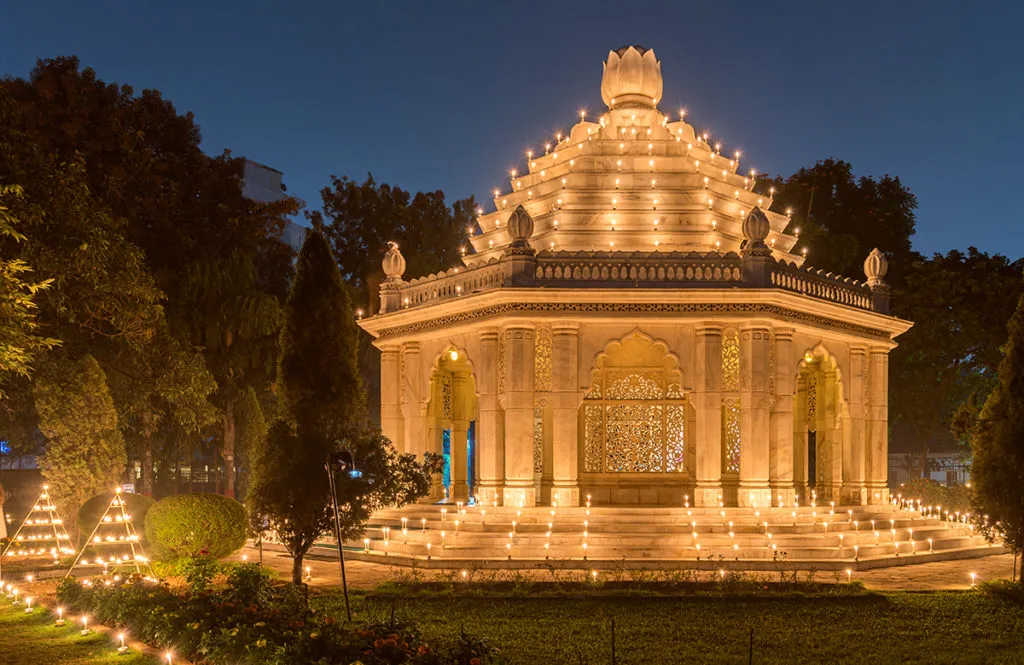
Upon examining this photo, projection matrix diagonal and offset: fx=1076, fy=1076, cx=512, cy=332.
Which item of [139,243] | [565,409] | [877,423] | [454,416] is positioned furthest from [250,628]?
[139,243]

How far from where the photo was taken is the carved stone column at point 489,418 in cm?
2081

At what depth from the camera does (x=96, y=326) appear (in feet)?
86.3

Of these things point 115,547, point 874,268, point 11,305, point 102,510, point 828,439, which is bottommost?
point 115,547

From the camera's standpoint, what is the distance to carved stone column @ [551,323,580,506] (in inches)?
792

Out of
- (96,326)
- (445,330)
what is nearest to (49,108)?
(96,326)

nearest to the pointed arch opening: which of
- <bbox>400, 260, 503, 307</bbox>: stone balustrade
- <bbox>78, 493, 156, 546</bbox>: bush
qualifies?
<bbox>400, 260, 503, 307</bbox>: stone balustrade

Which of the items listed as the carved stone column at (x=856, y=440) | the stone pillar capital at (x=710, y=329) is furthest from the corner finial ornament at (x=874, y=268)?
the stone pillar capital at (x=710, y=329)

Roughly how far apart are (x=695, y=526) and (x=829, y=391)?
7.20 m

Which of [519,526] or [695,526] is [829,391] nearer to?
[695,526]

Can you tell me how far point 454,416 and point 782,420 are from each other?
8412mm

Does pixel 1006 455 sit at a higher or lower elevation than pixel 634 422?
lower

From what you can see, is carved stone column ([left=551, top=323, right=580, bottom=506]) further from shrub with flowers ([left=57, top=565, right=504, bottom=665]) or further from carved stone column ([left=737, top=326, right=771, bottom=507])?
shrub with flowers ([left=57, top=565, right=504, bottom=665])

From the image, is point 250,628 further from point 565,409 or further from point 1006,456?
point 1006,456

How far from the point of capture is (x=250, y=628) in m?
10.6
